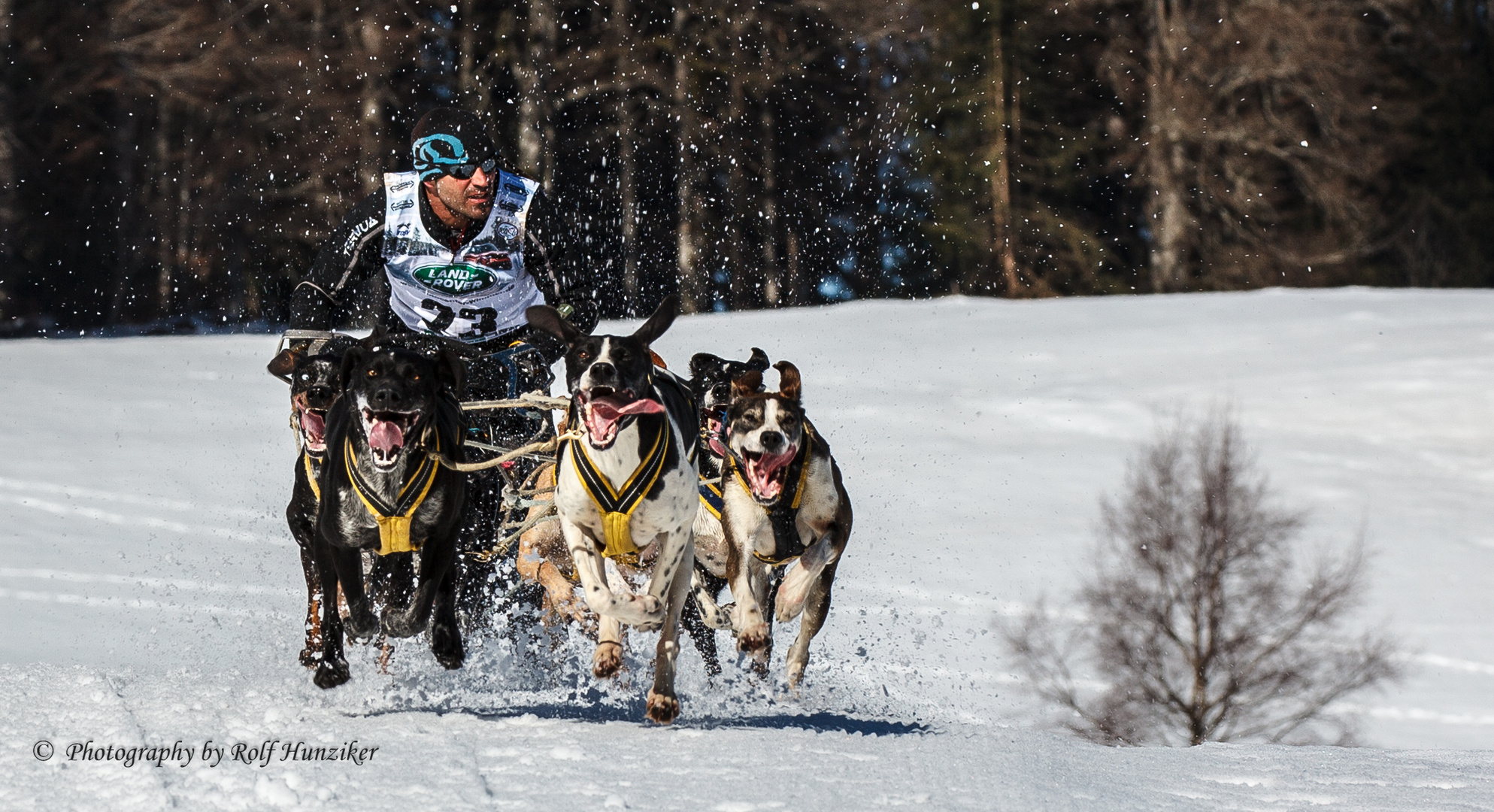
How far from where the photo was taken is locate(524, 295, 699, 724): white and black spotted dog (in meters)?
5.01

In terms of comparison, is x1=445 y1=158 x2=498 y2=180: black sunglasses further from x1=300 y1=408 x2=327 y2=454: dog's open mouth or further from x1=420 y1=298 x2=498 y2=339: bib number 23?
x1=300 y1=408 x2=327 y2=454: dog's open mouth

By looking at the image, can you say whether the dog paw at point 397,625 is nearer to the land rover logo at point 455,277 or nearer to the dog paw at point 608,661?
the dog paw at point 608,661

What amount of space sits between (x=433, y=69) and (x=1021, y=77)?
36.0 ft

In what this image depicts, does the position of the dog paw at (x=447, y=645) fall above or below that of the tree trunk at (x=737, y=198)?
below

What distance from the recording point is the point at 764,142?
1130 inches

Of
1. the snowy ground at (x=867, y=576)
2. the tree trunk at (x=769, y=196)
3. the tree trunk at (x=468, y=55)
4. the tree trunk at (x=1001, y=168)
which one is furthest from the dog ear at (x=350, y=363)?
the tree trunk at (x=1001, y=168)

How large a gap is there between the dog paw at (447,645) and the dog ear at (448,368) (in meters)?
0.74

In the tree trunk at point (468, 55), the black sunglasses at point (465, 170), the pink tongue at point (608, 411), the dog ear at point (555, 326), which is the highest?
the tree trunk at point (468, 55)

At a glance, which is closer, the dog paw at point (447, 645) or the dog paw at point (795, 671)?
the dog paw at point (447, 645)

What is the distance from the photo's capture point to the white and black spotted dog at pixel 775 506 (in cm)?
592

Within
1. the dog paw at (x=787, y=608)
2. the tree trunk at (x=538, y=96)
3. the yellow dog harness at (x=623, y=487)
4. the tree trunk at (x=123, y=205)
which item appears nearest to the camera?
the yellow dog harness at (x=623, y=487)

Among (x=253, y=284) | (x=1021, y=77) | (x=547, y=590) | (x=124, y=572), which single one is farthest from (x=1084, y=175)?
(x=547, y=590)

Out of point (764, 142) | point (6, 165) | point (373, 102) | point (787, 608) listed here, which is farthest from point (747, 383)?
point (6, 165)

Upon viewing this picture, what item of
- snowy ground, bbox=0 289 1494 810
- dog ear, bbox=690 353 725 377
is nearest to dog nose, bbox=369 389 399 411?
snowy ground, bbox=0 289 1494 810
